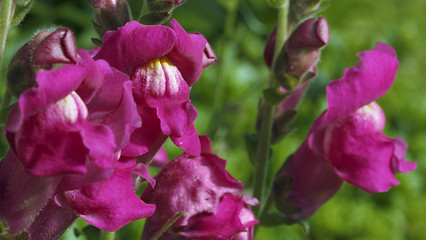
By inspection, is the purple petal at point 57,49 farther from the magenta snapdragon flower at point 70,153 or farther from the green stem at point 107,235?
the green stem at point 107,235

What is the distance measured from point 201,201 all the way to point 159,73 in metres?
0.15

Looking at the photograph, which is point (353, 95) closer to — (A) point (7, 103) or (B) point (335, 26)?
(A) point (7, 103)

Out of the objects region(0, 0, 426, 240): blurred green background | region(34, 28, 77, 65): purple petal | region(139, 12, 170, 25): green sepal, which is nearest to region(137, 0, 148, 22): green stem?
region(139, 12, 170, 25): green sepal

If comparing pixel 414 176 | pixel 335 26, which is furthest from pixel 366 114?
pixel 335 26

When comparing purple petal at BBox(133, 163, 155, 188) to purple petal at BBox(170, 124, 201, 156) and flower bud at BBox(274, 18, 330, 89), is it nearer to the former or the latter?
purple petal at BBox(170, 124, 201, 156)

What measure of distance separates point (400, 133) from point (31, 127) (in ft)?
5.99

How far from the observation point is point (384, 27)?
9.61ft

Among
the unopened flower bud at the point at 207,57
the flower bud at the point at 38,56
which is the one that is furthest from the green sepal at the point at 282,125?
the flower bud at the point at 38,56

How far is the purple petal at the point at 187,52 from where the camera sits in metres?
0.49

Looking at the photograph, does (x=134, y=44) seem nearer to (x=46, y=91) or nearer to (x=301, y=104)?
(x=46, y=91)

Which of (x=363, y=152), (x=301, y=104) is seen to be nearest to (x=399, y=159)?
(x=363, y=152)

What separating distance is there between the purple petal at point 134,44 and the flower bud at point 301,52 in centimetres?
21

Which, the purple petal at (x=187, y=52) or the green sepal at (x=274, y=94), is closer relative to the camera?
the purple petal at (x=187, y=52)

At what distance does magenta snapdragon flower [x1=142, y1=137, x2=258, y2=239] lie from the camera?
1.90ft
